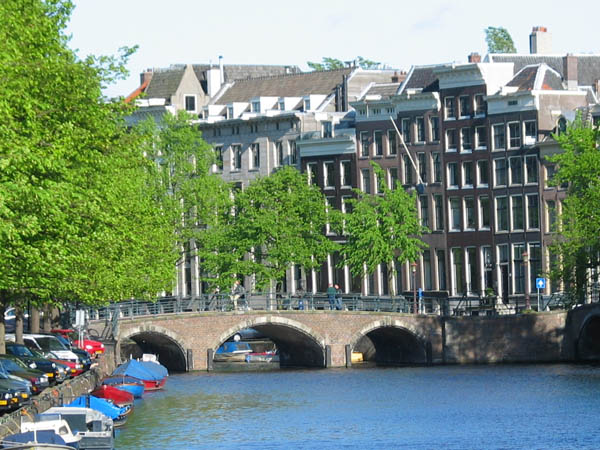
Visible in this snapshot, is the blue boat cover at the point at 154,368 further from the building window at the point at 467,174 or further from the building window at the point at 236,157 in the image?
the building window at the point at 236,157

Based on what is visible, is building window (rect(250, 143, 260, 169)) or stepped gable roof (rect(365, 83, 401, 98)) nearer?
stepped gable roof (rect(365, 83, 401, 98))

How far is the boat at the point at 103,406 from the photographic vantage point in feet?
182

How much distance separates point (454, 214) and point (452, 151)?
371 cm

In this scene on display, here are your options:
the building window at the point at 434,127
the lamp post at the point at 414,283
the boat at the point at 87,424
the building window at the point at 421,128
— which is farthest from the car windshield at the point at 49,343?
the building window at the point at 421,128

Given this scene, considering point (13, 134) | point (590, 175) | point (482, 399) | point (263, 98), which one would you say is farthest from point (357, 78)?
point (13, 134)

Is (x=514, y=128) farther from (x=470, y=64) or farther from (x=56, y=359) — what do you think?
(x=56, y=359)

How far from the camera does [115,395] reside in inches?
2534

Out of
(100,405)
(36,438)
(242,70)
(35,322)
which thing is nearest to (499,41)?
(242,70)

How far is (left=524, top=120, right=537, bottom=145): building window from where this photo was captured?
94.9 metres

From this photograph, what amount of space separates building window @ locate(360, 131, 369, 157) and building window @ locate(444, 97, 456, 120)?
6.64 metres

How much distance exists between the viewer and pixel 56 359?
68.4m

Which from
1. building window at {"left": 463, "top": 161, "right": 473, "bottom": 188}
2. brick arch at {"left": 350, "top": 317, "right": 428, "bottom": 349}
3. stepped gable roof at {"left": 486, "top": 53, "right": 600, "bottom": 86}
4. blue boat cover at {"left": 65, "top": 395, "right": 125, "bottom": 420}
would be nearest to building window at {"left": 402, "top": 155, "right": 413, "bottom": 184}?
building window at {"left": 463, "top": 161, "right": 473, "bottom": 188}

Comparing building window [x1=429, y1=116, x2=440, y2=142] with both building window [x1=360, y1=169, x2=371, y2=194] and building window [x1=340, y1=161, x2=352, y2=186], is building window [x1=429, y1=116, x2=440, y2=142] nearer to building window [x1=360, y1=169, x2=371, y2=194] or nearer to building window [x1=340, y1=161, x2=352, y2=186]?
building window [x1=360, y1=169, x2=371, y2=194]

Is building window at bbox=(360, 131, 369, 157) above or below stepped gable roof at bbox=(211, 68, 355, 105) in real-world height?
below
